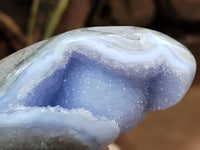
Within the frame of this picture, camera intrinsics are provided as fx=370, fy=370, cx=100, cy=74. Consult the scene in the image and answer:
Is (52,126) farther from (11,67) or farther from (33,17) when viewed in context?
(33,17)

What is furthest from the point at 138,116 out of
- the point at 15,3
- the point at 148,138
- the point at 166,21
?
the point at 166,21

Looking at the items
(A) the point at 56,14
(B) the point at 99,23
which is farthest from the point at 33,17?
(B) the point at 99,23

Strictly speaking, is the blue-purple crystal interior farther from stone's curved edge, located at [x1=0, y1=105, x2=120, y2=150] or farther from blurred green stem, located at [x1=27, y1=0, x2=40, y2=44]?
blurred green stem, located at [x1=27, y1=0, x2=40, y2=44]

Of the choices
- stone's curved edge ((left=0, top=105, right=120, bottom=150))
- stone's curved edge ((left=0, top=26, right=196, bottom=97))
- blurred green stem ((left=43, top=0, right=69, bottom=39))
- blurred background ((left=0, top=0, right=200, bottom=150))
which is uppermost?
stone's curved edge ((left=0, top=26, right=196, bottom=97))

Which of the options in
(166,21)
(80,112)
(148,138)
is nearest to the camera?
(80,112)

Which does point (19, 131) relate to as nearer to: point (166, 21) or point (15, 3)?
point (15, 3)

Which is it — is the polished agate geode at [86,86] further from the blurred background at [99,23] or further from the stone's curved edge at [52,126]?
the blurred background at [99,23]

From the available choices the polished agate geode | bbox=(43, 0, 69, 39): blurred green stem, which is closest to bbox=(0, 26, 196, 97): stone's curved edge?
the polished agate geode
